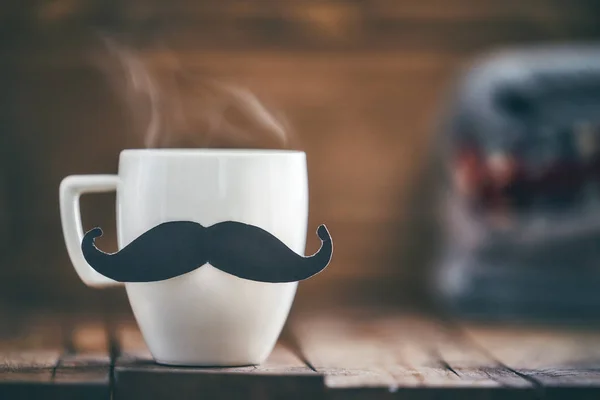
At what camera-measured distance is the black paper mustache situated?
1.79 ft

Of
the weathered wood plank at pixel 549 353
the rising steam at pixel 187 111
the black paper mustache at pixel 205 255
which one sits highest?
the rising steam at pixel 187 111

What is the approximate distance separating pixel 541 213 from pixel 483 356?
401 millimetres

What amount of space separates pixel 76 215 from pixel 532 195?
56 centimetres

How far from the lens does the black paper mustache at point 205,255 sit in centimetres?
54

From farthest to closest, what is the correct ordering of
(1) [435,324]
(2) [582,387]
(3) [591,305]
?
1. (3) [591,305]
2. (1) [435,324]
3. (2) [582,387]

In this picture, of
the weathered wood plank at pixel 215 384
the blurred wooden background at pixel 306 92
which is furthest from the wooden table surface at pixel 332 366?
the blurred wooden background at pixel 306 92

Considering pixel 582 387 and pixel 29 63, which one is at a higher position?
pixel 29 63

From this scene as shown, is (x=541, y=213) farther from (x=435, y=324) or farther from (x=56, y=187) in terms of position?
(x=56, y=187)

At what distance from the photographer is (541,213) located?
1.00 meters

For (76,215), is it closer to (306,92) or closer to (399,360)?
(399,360)

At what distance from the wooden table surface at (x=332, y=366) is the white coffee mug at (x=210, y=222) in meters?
0.02

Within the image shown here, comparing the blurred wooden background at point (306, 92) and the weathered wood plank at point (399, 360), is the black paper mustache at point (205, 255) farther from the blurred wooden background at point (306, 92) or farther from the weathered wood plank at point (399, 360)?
the blurred wooden background at point (306, 92)

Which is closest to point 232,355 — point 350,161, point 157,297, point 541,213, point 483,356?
point 157,297

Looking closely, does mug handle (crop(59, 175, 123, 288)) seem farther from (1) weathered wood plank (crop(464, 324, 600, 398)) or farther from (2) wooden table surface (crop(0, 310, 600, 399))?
(1) weathered wood plank (crop(464, 324, 600, 398))
